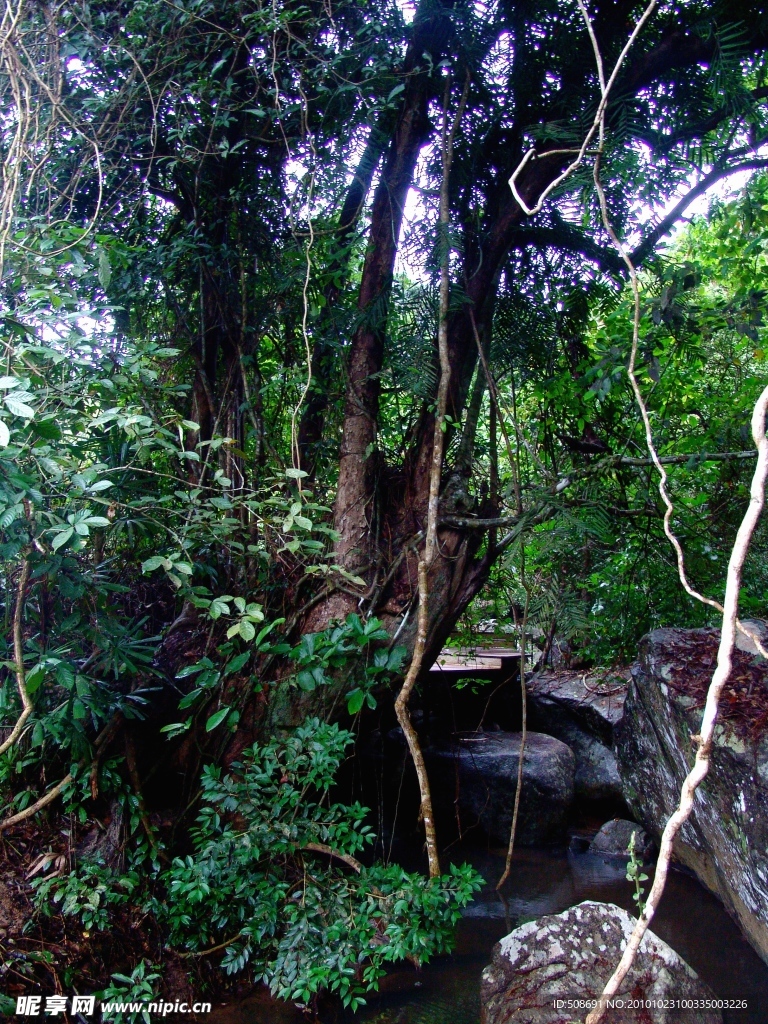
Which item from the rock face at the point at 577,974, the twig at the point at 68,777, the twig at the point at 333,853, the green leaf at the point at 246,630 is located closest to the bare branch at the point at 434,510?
the twig at the point at 333,853

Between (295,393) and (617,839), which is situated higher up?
(295,393)

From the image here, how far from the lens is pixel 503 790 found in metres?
4.66

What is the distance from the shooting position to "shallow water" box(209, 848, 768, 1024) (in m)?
2.70

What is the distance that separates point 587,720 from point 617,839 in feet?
3.46

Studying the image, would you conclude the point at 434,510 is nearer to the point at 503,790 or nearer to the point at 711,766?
the point at 711,766

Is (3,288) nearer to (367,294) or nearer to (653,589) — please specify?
(367,294)

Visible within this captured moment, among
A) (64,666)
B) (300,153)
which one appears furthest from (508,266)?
(64,666)

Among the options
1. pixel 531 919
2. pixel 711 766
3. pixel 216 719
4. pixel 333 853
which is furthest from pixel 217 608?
pixel 531 919

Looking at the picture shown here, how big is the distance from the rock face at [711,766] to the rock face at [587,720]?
1.28 m

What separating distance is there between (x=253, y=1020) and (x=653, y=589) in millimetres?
3388

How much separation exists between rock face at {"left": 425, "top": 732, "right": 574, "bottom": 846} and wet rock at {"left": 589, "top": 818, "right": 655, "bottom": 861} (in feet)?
0.83

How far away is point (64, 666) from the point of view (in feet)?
7.66

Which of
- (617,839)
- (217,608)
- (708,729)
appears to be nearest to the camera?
(708,729)

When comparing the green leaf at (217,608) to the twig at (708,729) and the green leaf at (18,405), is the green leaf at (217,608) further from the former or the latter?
the twig at (708,729)
